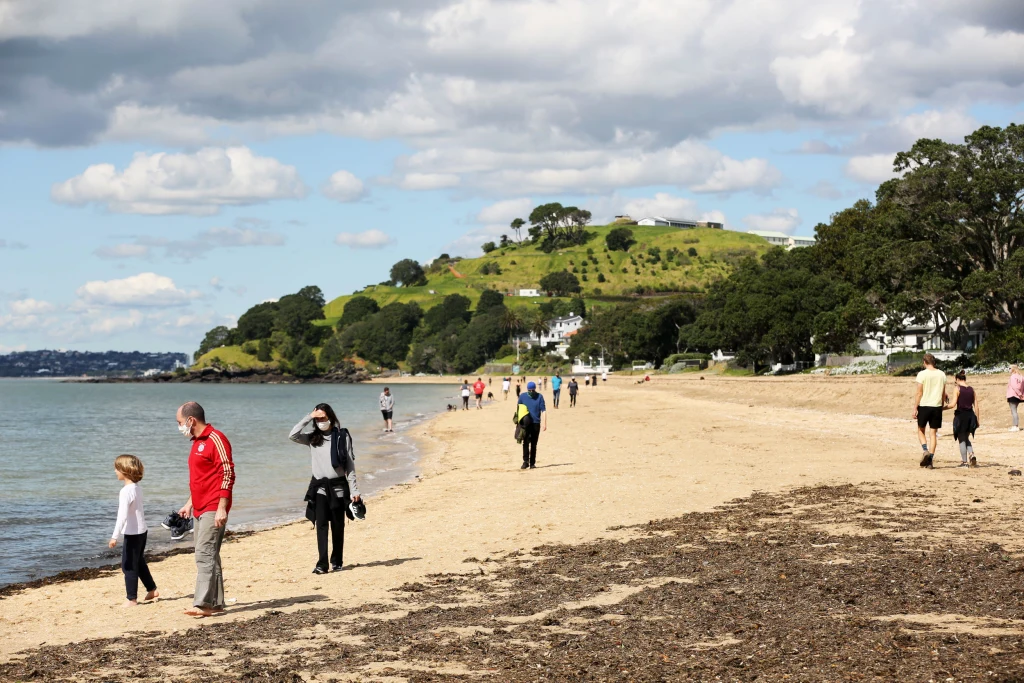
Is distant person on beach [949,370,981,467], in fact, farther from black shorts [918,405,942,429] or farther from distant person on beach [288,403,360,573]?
distant person on beach [288,403,360,573]

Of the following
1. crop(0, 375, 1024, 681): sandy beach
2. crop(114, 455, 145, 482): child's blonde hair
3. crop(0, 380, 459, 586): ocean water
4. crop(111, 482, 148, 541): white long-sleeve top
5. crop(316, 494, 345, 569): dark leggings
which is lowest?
crop(0, 380, 459, 586): ocean water

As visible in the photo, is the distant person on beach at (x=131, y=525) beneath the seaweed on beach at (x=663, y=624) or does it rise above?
above

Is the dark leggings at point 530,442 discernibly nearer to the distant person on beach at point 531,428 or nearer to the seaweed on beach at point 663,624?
the distant person on beach at point 531,428

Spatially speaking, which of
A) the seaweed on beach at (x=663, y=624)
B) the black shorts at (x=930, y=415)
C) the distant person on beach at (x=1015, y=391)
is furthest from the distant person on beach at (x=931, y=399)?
the distant person on beach at (x=1015, y=391)

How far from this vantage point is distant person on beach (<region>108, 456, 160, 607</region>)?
1020 cm

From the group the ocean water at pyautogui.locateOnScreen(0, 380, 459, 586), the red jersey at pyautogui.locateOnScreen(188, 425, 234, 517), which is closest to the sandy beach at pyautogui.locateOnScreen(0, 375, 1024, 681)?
the red jersey at pyautogui.locateOnScreen(188, 425, 234, 517)

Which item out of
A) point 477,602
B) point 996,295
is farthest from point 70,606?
point 996,295

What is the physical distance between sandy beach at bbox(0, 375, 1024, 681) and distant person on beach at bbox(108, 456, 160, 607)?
34cm

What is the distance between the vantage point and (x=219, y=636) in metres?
8.55

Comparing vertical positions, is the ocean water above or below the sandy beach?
below

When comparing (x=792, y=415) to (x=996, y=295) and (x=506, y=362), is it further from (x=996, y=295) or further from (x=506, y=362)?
(x=506, y=362)

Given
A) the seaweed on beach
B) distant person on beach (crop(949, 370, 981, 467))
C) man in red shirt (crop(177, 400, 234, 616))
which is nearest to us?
the seaweed on beach

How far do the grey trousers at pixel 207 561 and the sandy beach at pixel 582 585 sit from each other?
0.28 metres

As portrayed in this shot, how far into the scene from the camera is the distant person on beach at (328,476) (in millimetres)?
11281
